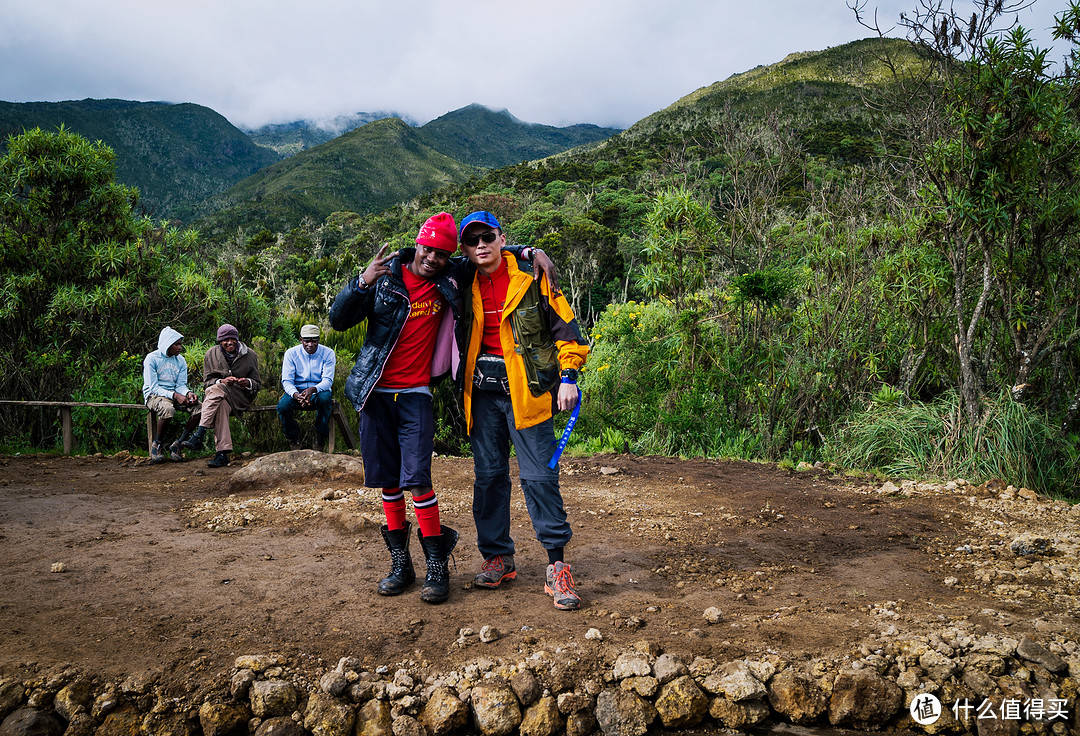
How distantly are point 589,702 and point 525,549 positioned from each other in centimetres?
163

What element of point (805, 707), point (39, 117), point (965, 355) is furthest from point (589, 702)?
point (39, 117)

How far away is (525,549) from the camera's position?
4.01 m

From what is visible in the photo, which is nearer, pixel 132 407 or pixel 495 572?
pixel 495 572

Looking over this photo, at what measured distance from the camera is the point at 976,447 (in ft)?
17.8

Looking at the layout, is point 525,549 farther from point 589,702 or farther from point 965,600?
point 965,600

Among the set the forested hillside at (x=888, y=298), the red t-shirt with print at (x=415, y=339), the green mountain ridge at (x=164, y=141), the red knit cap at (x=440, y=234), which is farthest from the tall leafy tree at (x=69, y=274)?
the green mountain ridge at (x=164, y=141)

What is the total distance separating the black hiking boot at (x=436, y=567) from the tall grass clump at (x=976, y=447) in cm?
412

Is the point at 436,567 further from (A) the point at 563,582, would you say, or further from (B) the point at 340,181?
(B) the point at 340,181

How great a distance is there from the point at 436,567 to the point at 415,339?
1049 millimetres

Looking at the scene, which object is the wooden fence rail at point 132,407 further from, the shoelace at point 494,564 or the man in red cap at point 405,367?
the shoelace at point 494,564

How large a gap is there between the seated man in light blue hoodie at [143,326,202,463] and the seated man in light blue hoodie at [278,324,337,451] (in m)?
1.01

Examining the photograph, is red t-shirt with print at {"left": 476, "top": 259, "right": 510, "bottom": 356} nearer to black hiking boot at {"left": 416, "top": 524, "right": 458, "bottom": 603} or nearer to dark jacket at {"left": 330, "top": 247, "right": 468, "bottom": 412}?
dark jacket at {"left": 330, "top": 247, "right": 468, "bottom": 412}

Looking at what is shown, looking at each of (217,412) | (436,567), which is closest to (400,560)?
(436,567)

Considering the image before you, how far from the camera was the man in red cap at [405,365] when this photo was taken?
10.2ft
